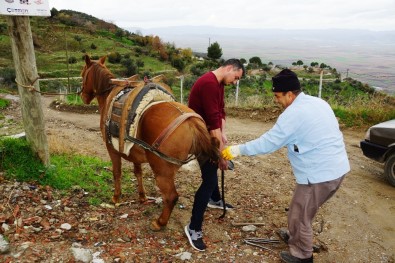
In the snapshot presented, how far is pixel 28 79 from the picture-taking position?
4.38 metres

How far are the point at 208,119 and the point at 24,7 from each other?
267 centimetres

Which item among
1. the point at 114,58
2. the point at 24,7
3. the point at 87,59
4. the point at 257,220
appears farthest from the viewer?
the point at 114,58

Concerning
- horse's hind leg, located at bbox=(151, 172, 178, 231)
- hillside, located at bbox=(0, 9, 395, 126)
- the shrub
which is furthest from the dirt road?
the shrub

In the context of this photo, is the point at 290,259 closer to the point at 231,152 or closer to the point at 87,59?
the point at 231,152

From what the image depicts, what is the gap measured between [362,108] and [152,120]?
890cm

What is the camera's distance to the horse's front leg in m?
4.68

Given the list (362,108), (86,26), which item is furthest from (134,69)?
(362,108)

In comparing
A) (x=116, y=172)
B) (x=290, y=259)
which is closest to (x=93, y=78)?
(x=116, y=172)

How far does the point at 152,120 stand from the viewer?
3.73 meters

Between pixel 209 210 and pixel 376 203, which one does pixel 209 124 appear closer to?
pixel 209 210

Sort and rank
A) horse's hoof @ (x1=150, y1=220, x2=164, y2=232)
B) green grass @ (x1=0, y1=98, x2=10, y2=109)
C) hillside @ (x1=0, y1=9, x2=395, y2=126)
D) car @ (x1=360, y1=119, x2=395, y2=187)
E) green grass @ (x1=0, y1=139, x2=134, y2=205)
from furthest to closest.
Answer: hillside @ (x1=0, y1=9, x2=395, y2=126) → green grass @ (x1=0, y1=98, x2=10, y2=109) → car @ (x1=360, y1=119, x2=395, y2=187) → green grass @ (x1=0, y1=139, x2=134, y2=205) → horse's hoof @ (x1=150, y1=220, x2=164, y2=232)

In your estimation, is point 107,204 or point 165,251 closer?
point 165,251

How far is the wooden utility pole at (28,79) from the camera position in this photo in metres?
4.19

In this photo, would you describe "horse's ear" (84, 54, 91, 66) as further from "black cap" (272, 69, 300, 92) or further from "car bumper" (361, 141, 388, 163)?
"car bumper" (361, 141, 388, 163)
